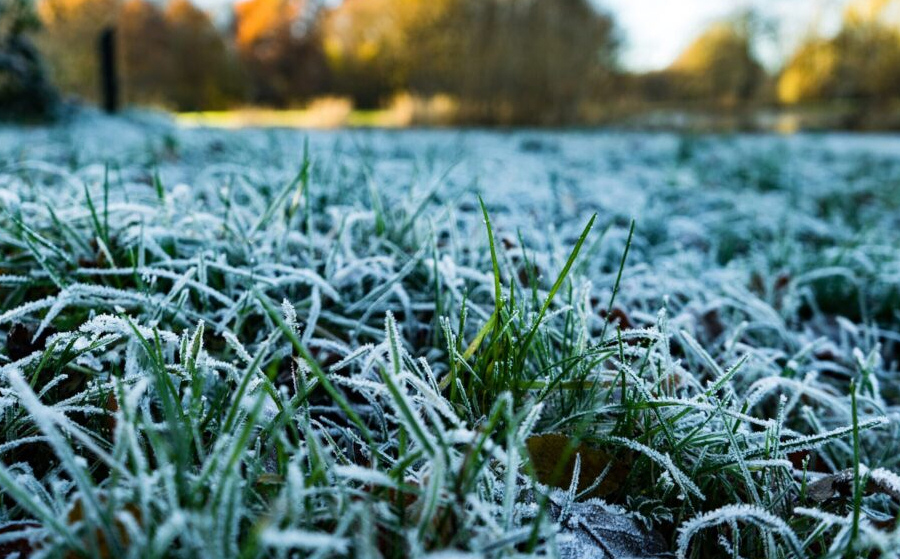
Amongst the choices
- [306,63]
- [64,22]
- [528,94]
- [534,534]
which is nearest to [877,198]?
[534,534]

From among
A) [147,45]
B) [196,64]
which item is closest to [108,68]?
[196,64]

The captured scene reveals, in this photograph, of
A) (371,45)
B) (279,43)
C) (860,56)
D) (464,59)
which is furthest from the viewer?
(279,43)

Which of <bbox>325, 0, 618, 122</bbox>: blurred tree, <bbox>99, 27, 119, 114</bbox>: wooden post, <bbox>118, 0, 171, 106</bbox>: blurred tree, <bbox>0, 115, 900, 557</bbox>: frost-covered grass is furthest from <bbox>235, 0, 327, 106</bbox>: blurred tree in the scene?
<bbox>0, 115, 900, 557</bbox>: frost-covered grass

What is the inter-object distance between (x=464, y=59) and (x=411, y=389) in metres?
11.9

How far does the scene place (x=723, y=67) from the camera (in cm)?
2481

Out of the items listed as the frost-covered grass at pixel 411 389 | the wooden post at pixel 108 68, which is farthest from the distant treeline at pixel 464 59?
the frost-covered grass at pixel 411 389

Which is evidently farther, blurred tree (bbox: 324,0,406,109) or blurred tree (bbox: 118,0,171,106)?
blurred tree (bbox: 118,0,171,106)

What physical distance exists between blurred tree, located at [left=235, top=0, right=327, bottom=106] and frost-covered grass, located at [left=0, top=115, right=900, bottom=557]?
36.1 metres

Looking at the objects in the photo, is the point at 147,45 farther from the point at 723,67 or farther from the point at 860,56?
the point at 860,56

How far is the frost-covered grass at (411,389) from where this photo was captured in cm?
60

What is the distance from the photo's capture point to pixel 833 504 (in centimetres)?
84

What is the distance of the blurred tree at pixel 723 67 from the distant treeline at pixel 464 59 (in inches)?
3.0

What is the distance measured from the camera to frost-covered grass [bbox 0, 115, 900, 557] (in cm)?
60

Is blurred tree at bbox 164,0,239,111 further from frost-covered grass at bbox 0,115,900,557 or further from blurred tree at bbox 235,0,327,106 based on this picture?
frost-covered grass at bbox 0,115,900,557
